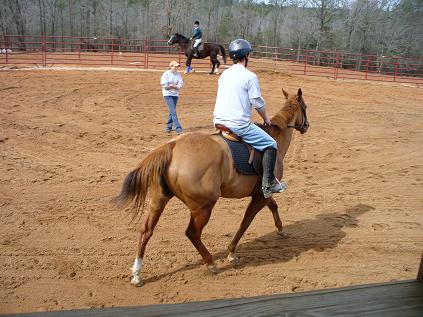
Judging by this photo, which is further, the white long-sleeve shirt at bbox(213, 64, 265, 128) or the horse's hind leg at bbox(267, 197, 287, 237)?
the horse's hind leg at bbox(267, 197, 287, 237)

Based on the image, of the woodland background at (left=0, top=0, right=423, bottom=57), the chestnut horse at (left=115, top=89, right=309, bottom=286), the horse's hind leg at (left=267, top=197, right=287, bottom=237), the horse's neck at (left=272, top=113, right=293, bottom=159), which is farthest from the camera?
the woodland background at (left=0, top=0, right=423, bottom=57)

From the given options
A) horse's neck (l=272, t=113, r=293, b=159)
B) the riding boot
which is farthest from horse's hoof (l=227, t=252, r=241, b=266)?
horse's neck (l=272, t=113, r=293, b=159)

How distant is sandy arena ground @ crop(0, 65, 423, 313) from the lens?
14.7ft

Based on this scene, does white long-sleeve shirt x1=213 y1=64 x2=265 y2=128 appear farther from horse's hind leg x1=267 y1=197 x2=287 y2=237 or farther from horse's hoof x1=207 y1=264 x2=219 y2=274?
horse's hoof x1=207 y1=264 x2=219 y2=274

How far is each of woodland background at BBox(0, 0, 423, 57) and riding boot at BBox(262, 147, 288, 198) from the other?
36111 millimetres

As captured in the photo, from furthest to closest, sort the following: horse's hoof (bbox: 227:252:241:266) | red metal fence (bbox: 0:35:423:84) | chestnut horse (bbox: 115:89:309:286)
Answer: red metal fence (bbox: 0:35:423:84), horse's hoof (bbox: 227:252:241:266), chestnut horse (bbox: 115:89:309:286)

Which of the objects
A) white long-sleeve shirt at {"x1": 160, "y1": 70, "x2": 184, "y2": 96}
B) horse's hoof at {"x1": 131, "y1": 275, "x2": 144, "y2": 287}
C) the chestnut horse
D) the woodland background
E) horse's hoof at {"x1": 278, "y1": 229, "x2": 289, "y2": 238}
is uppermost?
the woodland background

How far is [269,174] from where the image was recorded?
4719 mm

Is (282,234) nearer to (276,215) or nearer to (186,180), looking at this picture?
(276,215)

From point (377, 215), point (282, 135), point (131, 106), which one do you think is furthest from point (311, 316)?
point (131, 106)

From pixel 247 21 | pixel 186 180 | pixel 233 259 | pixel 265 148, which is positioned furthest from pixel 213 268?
pixel 247 21

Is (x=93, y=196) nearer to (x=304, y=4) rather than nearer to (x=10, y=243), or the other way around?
(x=10, y=243)

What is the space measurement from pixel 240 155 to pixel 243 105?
1.98 ft

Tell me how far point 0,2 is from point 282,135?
41.4 meters
